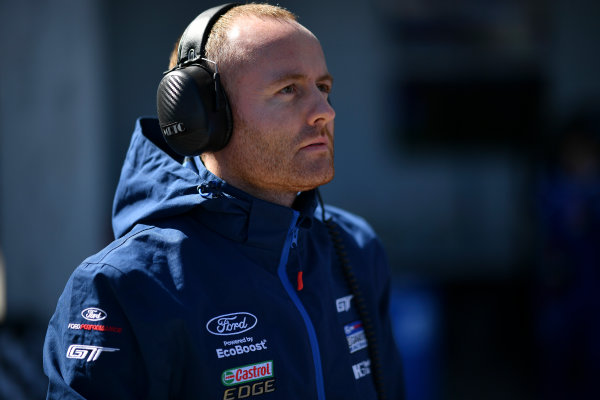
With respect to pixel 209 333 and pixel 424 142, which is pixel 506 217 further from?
pixel 209 333

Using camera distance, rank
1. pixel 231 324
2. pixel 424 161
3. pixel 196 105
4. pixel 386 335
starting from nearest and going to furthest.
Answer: pixel 231 324, pixel 196 105, pixel 386 335, pixel 424 161

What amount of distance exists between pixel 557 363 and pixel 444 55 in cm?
437

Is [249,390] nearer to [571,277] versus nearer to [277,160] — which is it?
[277,160]

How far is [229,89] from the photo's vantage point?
156 centimetres

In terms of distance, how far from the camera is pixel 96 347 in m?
1.30

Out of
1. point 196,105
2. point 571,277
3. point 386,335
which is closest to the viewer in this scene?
point 196,105

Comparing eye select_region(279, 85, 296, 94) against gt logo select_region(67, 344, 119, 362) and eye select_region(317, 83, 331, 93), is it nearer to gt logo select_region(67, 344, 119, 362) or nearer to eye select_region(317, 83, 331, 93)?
eye select_region(317, 83, 331, 93)

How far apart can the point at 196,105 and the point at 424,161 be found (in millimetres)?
6301

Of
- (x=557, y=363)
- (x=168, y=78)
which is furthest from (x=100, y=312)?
(x=557, y=363)

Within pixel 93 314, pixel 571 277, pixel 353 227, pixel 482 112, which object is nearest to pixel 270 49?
pixel 353 227

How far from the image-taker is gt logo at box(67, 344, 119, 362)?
1301 mm

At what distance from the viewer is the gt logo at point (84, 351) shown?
4.27 feet

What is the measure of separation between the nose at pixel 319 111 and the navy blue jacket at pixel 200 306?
0.70 ft

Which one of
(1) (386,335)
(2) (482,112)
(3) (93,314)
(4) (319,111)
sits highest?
(4) (319,111)
